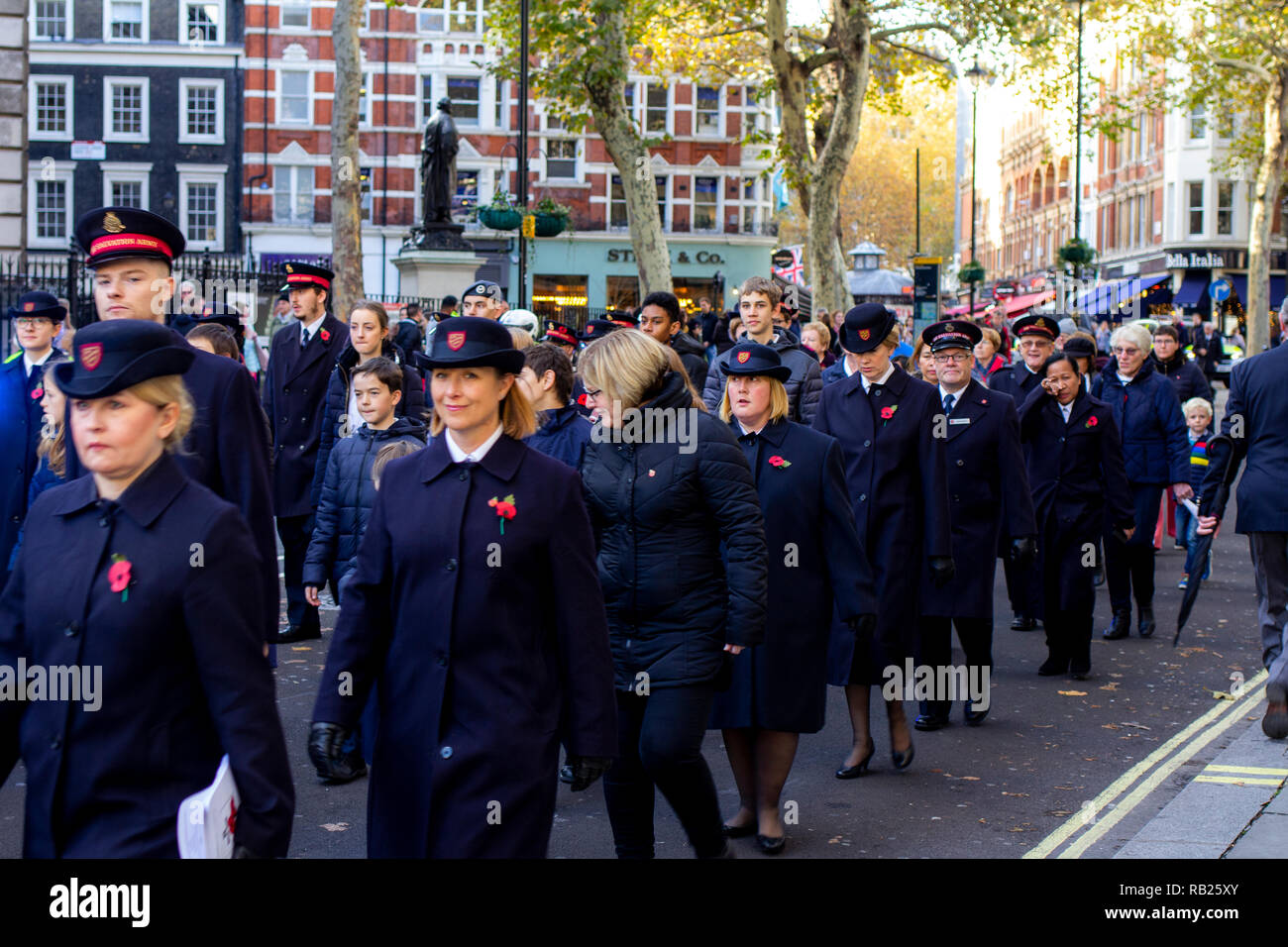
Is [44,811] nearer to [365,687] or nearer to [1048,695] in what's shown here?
[365,687]

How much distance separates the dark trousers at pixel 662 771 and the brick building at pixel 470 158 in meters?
47.5

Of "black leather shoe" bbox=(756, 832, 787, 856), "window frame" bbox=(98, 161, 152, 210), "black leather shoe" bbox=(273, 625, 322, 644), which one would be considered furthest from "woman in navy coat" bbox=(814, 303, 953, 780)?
"window frame" bbox=(98, 161, 152, 210)

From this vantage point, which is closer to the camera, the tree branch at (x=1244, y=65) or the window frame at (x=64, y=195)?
the tree branch at (x=1244, y=65)

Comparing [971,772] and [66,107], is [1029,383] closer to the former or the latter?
[971,772]

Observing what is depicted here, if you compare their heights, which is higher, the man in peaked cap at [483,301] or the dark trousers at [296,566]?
the man in peaked cap at [483,301]

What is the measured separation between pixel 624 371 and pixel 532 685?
5.02 ft

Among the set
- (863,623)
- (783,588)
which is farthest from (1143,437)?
(783,588)

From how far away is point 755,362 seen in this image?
20.8 ft

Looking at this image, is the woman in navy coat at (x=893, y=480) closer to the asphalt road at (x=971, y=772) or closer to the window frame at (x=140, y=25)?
the asphalt road at (x=971, y=772)

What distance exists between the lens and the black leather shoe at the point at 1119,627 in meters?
11.2

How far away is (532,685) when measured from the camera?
4184mm

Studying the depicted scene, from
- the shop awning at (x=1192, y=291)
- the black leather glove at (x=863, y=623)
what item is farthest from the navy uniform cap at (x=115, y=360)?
the shop awning at (x=1192, y=291)

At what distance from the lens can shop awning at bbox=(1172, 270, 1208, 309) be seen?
210 feet

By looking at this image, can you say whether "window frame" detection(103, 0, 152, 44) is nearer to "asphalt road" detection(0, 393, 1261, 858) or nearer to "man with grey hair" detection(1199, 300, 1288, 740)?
"asphalt road" detection(0, 393, 1261, 858)
